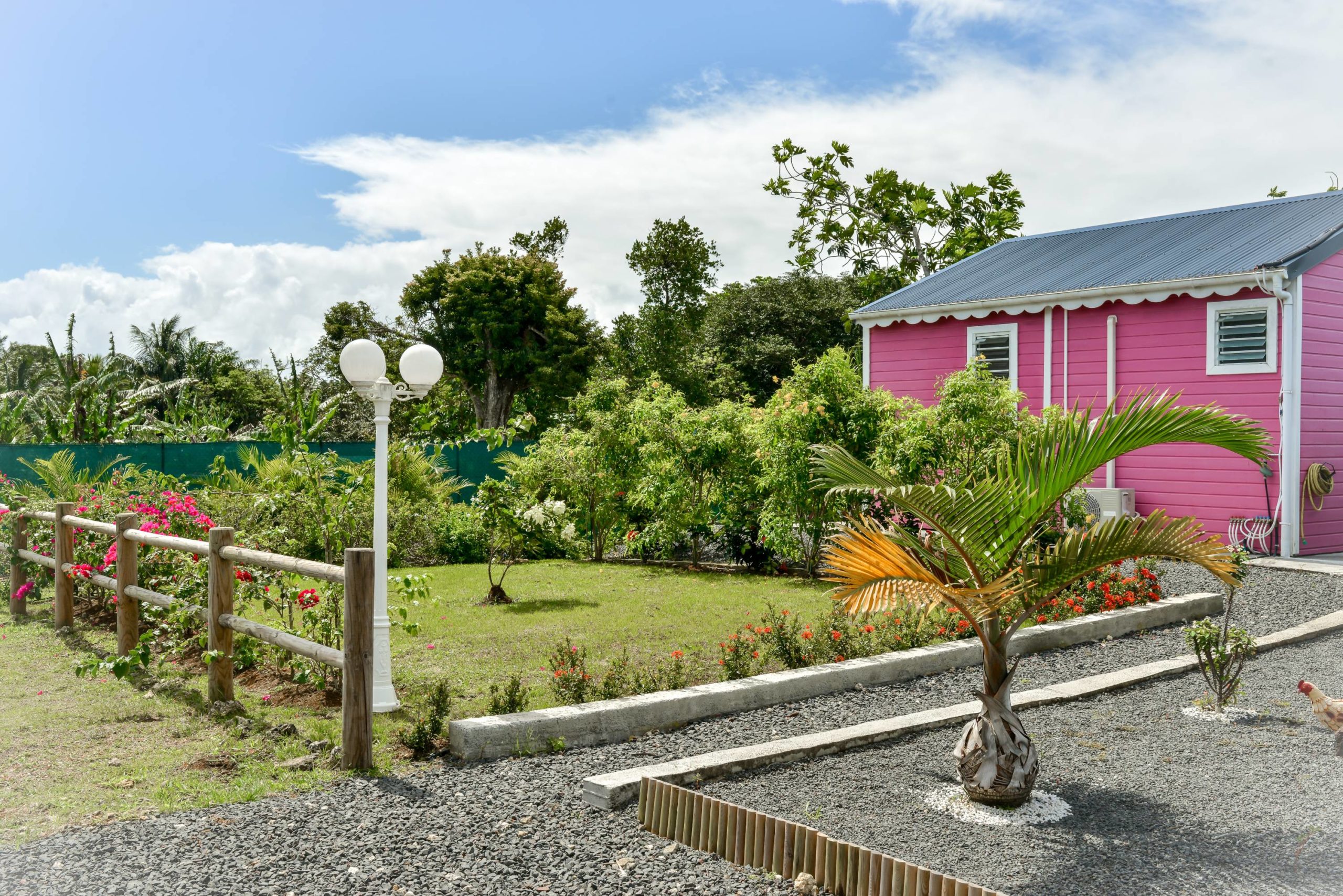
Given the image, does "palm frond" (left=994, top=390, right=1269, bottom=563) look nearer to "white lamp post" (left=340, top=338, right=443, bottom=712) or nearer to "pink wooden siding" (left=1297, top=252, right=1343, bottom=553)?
"white lamp post" (left=340, top=338, right=443, bottom=712)

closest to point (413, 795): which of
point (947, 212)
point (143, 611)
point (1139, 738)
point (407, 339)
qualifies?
point (1139, 738)

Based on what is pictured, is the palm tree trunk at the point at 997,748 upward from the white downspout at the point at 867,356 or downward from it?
downward

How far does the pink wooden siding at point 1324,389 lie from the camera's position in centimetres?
1212

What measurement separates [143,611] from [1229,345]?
12507mm

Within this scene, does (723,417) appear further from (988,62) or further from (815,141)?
(815,141)

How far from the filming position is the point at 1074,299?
13.6 meters

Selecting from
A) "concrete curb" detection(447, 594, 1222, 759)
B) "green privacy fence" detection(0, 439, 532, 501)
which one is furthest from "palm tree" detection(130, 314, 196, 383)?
"concrete curb" detection(447, 594, 1222, 759)

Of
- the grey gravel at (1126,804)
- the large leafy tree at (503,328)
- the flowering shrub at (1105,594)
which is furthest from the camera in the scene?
the large leafy tree at (503,328)

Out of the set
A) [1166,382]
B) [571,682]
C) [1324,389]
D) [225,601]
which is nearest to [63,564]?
[225,601]

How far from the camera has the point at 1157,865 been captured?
361cm

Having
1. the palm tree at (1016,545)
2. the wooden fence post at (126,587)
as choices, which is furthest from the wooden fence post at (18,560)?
the palm tree at (1016,545)

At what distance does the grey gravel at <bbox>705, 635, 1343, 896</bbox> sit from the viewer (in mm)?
3564

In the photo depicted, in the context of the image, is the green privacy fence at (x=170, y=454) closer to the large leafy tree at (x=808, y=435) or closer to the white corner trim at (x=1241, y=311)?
the large leafy tree at (x=808, y=435)

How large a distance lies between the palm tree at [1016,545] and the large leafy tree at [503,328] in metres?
29.3
